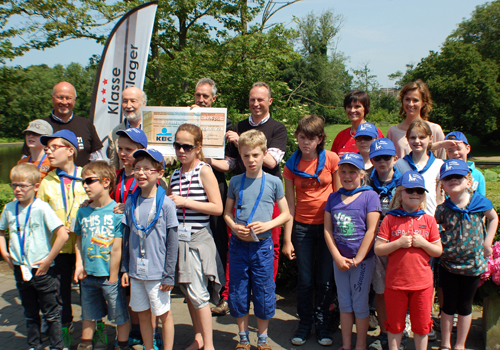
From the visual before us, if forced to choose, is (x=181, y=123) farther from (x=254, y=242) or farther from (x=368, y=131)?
(x=368, y=131)

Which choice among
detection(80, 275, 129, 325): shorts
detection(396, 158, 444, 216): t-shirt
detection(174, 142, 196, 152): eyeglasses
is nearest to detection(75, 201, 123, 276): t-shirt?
detection(80, 275, 129, 325): shorts

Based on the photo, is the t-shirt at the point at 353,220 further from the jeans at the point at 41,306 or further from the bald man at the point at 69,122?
the bald man at the point at 69,122

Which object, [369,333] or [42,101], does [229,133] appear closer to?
[369,333]

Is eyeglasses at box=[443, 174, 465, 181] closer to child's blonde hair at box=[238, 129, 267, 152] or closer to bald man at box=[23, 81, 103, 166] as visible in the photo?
child's blonde hair at box=[238, 129, 267, 152]

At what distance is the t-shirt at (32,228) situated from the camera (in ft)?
11.0

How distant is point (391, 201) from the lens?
322 centimetres

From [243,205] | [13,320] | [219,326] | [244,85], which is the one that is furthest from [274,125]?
[244,85]

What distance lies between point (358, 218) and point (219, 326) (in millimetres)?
1988

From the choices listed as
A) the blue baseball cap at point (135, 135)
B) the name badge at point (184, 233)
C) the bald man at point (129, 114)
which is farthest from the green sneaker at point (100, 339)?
the blue baseball cap at point (135, 135)

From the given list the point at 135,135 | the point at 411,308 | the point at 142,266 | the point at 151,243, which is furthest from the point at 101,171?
the point at 411,308

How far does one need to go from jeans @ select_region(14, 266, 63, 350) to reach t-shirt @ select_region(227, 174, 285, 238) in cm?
190

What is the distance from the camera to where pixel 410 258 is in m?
2.99

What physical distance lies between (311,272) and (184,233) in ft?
4.47

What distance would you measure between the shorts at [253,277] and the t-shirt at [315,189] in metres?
0.52
